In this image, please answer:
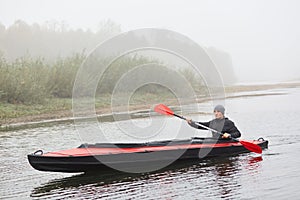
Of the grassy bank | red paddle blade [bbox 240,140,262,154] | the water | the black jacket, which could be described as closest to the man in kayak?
the black jacket

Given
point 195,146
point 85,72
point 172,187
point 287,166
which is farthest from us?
point 85,72

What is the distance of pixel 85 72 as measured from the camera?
3120cm

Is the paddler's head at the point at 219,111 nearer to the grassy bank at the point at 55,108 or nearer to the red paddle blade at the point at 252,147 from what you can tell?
the red paddle blade at the point at 252,147

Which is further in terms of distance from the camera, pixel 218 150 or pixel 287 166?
pixel 218 150

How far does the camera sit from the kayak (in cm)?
955

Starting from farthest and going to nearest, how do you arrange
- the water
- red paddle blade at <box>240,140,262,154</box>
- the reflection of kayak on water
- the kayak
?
1. red paddle blade at <box>240,140,262,154</box>
2. the kayak
3. the reflection of kayak on water
4. the water

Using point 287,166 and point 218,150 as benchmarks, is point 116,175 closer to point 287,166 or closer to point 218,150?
point 218,150

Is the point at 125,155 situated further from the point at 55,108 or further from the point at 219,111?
the point at 55,108

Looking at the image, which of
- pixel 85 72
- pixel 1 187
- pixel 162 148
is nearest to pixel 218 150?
pixel 162 148

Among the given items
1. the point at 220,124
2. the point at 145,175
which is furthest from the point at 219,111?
the point at 145,175

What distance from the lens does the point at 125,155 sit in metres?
9.99

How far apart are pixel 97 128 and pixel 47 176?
31.1 ft

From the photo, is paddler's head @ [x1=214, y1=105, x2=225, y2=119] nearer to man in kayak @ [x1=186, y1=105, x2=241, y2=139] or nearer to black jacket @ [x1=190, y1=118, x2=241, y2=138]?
man in kayak @ [x1=186, y1=105, x2=241, y2=139]

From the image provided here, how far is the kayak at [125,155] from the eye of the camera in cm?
955
